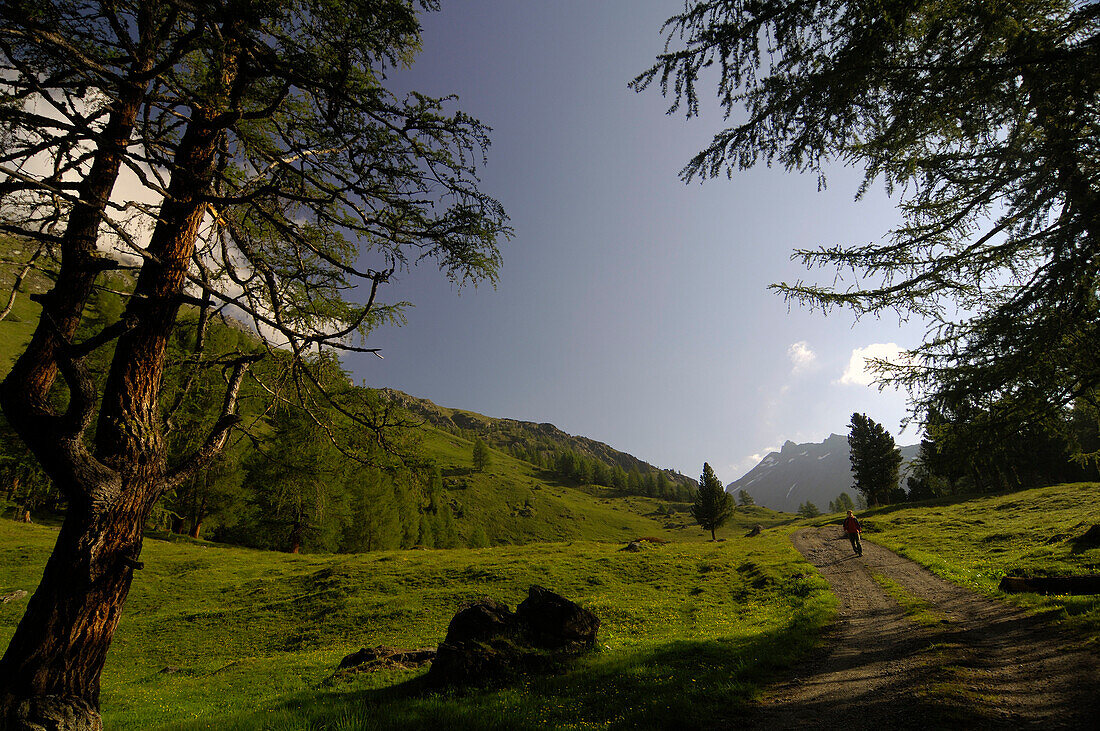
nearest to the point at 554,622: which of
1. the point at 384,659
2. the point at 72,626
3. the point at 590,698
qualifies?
the point at 590,698

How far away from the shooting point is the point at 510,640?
30.5 ft

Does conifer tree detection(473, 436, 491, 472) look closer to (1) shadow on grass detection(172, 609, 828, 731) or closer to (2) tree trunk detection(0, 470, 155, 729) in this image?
(1) shadow on grass detection(172, 609, 828, 731)

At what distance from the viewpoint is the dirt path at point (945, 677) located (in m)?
5.23

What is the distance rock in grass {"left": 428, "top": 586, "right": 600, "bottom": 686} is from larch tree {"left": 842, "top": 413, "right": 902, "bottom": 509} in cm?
6498

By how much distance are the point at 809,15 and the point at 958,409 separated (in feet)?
23.5

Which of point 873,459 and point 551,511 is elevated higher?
point 873,459

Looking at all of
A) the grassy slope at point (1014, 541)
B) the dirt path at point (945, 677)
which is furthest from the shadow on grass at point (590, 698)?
the grassy slope at point (1014, 541)

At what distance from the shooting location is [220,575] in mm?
26438

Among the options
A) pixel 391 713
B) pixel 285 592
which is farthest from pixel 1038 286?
pixel 285 592

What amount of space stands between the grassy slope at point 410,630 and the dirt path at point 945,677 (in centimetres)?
85

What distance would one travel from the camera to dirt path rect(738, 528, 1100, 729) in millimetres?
5234

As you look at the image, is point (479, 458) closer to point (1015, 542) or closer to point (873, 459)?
point (873, 459)

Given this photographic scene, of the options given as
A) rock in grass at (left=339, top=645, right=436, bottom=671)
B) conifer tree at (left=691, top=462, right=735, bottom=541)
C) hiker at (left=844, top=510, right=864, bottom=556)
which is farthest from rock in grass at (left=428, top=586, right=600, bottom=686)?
conifer tree at (left=691, top=462, right=735, bottom=541)

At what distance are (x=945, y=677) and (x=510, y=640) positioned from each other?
7.66 meters
